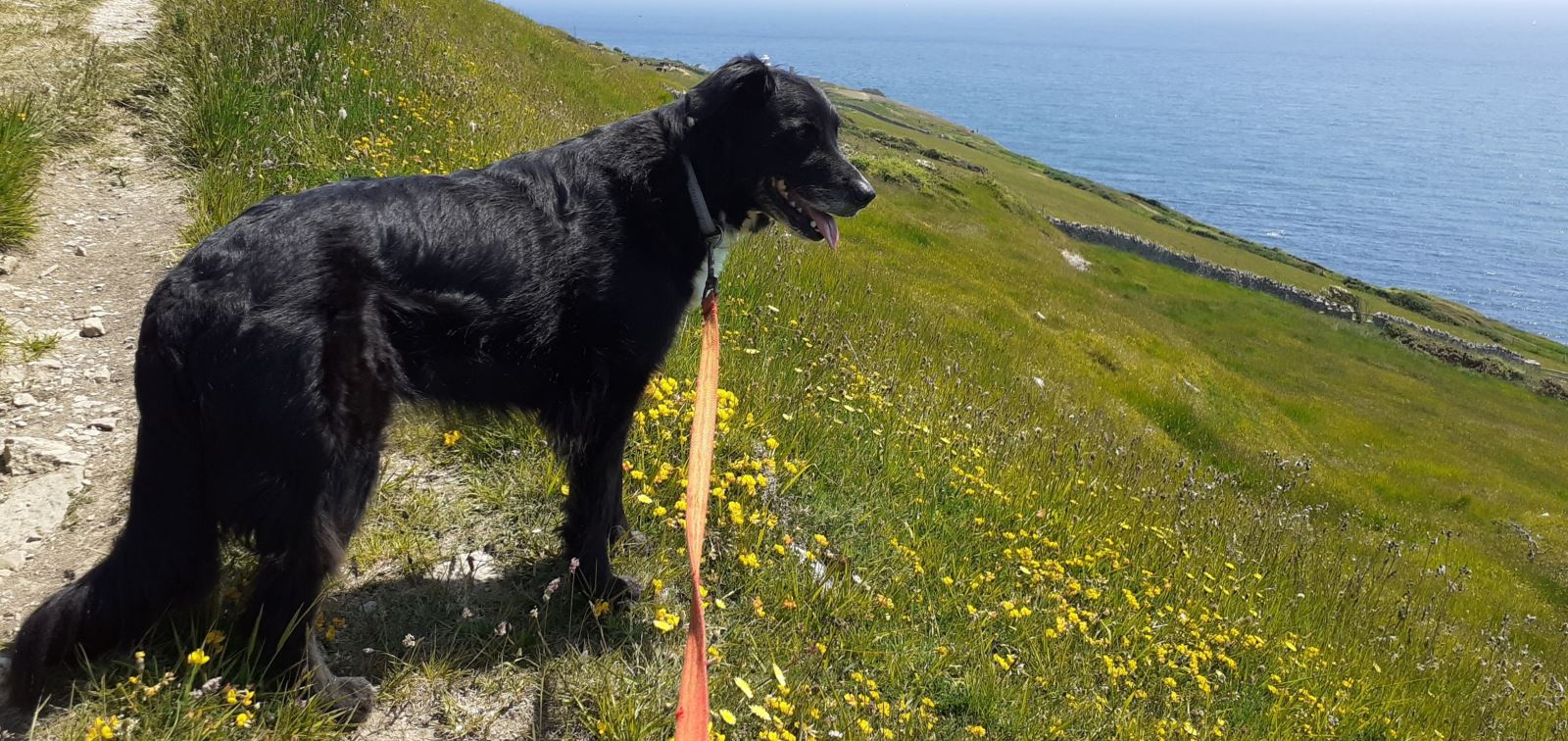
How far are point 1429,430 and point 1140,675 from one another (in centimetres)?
3460

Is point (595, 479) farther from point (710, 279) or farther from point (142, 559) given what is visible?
point (142, 559)

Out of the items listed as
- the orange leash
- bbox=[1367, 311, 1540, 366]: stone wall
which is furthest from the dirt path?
bbox=[1367, 311, 1540, 366]: stone wall

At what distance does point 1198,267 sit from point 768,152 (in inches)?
2284

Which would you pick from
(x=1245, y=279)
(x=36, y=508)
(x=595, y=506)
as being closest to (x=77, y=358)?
(x=36, y=508)

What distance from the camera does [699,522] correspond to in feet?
10.2

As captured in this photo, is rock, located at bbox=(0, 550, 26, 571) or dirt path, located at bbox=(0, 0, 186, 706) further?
dirt path, located at bbox=(0, 0, 186, 706)

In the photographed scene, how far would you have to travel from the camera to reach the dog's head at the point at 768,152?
4.07 meters

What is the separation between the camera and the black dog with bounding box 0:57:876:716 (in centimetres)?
273

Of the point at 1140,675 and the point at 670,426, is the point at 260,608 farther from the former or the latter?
the point at 1140,675

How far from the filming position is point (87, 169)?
21.5ft

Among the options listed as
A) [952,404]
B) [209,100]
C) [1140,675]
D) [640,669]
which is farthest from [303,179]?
[1140,675]

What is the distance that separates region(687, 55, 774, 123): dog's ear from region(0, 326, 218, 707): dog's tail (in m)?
2.36

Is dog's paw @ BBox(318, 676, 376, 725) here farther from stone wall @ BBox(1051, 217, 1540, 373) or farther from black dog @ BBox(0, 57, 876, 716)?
stone wall @ BBox(1051, 217, 1540, 373)

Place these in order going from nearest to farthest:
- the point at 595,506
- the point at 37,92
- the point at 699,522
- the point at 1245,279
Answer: the point at 699,522
the point at 595,506
the point at 37,92
the point at 1245,279
